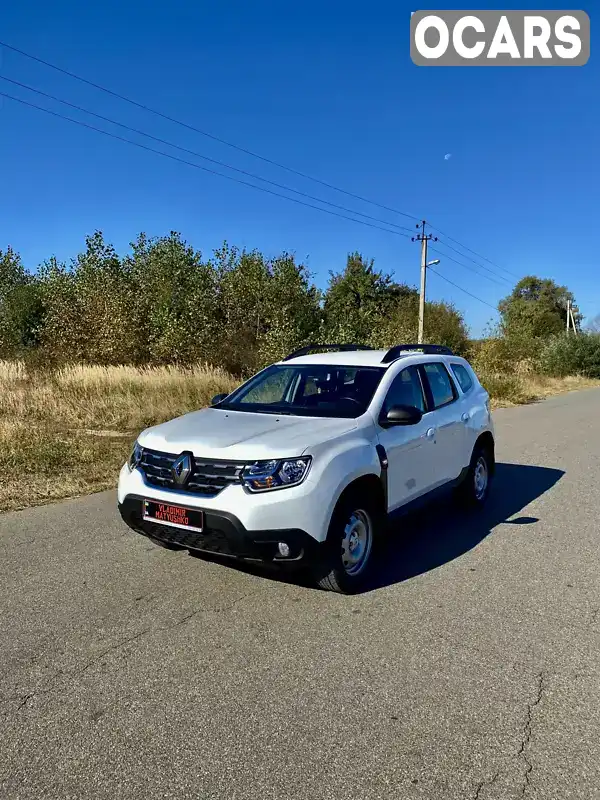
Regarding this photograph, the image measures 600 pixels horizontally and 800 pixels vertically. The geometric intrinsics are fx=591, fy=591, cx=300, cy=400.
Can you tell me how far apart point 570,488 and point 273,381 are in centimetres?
429

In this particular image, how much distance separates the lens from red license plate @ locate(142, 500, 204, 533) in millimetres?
3867

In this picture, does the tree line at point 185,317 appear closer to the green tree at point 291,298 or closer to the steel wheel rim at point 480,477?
the green tree at point 291,298

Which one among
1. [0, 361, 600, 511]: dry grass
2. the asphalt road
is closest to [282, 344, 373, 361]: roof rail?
the asphalt road

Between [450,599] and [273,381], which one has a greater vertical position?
[273,381]

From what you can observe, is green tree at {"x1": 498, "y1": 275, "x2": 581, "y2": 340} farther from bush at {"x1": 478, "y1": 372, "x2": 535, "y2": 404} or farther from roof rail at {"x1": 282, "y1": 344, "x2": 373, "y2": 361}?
roof rail at {"x1": 282, "y1": 344, "x2": 373, "y2": 361}

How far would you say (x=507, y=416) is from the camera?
667 inches

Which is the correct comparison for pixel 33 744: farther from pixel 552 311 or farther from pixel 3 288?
pixel 552 311

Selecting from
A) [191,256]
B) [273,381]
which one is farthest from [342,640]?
[191,256]

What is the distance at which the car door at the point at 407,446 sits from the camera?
461 cm

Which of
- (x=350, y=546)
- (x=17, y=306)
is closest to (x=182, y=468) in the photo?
(x=350, y=546)

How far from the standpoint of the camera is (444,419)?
221 inches

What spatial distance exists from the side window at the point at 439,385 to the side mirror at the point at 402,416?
1.08 metres

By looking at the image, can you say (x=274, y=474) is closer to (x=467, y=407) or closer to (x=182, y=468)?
(x=182, y=468)

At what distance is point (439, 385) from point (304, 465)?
256 cm
